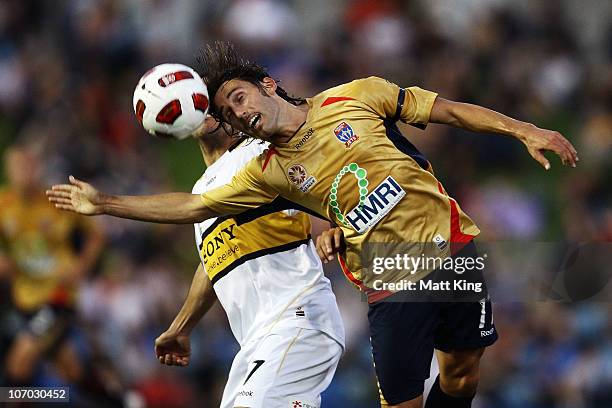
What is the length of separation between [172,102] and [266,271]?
1.12m

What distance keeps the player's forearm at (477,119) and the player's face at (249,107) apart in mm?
817

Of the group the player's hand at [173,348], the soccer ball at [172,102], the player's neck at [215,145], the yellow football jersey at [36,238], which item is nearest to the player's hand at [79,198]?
the soccer ball at [172,102]

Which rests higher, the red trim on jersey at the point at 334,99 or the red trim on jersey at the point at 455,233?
the red trim on jersey at the point at 334,99

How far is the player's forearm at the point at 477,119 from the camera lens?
17.6 ft

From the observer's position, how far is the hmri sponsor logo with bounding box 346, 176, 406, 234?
547 cm

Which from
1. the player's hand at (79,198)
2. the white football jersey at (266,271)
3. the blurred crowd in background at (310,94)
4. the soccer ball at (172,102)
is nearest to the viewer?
the player's hand at (79,198)

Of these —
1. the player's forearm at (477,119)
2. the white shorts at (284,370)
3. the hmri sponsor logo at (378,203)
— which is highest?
the player's forearm at (477,119)

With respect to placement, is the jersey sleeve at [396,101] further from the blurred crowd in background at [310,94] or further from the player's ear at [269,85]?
the blurred crowd in background at [310,94]

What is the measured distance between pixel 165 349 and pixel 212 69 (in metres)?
1.68

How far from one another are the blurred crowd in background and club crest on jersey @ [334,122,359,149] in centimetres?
393

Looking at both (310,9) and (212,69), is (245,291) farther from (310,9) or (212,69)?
(310,9)

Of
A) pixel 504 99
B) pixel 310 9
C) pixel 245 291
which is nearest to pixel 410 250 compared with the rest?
pixel 245 291

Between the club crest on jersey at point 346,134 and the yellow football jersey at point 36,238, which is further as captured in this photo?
the yellow football jersey at point 36,238

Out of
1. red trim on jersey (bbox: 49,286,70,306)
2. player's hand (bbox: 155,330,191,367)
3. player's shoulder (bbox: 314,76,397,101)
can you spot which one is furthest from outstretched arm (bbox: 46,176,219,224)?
red trim on jersey (bbox: 49,286,70,306)
